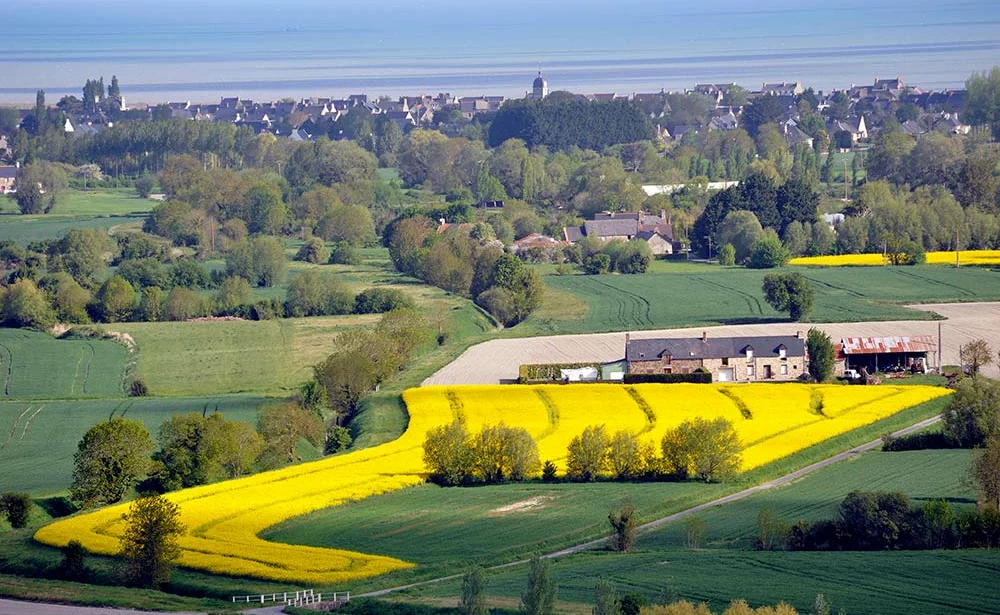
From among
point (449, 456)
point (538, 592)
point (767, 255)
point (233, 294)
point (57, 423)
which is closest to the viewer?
point (538, 592)

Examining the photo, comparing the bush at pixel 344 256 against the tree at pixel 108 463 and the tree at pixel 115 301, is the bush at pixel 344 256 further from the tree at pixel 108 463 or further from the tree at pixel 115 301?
the tree at pixel 108 463

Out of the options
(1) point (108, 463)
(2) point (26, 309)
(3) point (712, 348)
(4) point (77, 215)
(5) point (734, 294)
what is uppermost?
(4) point (77, 215)

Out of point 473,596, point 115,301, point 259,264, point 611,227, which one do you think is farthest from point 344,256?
point 473,596

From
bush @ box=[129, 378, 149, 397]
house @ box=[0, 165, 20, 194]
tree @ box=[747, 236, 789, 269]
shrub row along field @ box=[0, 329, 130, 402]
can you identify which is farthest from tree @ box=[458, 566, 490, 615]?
house @ box=[0, 165, 20, 194]

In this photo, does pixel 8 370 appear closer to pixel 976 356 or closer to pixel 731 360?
pixel 731 360

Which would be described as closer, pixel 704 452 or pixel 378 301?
pixel 704 452

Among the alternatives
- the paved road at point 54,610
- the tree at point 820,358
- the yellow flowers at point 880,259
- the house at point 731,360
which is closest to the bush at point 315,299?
the house at point 731,360

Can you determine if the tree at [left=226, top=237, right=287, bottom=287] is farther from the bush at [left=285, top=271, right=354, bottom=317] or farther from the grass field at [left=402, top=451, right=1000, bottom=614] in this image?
the grass field at [left=402, top=451, right=1000, bottom=614]
